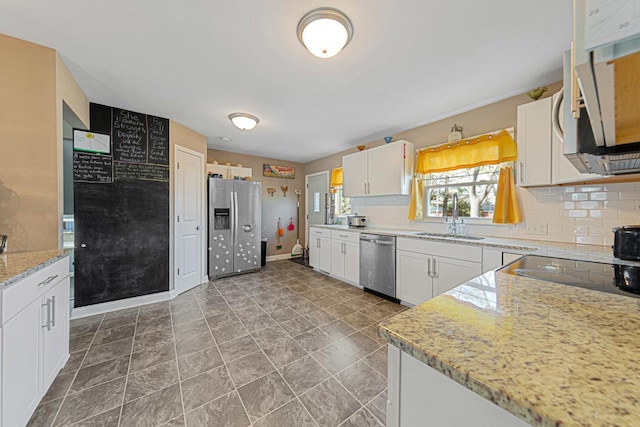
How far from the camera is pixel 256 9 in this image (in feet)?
4.79

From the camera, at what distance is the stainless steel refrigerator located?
3959 mm

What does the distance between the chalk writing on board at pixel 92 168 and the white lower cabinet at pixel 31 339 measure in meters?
1.38

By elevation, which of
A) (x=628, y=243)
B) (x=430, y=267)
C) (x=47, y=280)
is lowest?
(x=430, y=267)

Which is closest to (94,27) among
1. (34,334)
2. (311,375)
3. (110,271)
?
(34,334)

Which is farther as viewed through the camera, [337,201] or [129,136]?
[337,201]

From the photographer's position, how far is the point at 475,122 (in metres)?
2.79

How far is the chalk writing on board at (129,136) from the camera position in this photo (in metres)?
2.80

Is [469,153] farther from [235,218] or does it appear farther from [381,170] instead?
[235,218]

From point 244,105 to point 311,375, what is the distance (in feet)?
9.22

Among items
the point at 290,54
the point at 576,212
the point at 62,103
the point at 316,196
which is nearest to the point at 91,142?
the point at 62,103

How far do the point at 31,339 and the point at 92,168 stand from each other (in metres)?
2.05

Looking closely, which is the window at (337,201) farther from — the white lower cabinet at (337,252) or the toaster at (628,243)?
the toaster at (628,243)

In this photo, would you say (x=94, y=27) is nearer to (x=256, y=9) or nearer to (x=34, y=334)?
(x=256, y=9)

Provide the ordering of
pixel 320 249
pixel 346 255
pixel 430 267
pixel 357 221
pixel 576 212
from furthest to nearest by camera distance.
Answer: pixel 320 249 < pixel 357 221 < pixel 346 255 < pixel 430 267 < pixel 576 212
